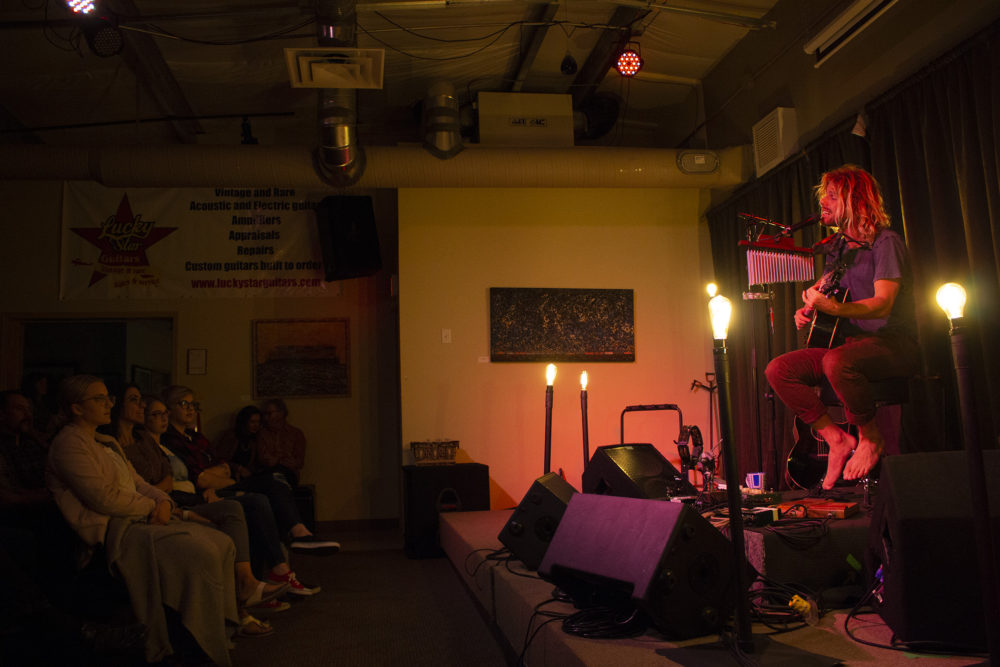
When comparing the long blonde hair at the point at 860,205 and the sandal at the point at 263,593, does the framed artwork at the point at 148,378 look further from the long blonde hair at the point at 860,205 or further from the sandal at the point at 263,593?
the long blonde hair at the point at 860,205

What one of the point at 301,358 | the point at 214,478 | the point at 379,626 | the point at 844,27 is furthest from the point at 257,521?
the point at 844,27

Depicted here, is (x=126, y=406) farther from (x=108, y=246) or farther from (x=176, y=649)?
(x=108, y=246)

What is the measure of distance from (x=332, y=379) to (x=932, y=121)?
477 cm

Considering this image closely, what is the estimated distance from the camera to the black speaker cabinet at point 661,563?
193 centimetres

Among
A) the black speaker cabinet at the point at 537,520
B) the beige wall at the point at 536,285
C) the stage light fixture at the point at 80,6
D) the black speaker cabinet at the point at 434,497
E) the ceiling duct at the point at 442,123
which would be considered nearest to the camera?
the black speaker cabinet at the point at 537,520

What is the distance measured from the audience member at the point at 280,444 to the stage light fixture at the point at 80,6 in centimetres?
308

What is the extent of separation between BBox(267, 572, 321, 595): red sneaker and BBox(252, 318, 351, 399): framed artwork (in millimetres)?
2738

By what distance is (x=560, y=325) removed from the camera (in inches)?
235

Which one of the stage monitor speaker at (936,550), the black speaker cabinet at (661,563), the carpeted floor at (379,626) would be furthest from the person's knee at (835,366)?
the carpeted floor at (379,626)

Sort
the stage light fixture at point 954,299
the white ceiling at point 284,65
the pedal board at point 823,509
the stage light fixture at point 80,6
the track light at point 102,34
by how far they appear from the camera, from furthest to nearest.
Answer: the white ceiling at point 284,65 < the track light at point 102,34 < the stage light fixture at point 80,6 < the pedal board at point 823,509 < the stage light fixture at point 954,299

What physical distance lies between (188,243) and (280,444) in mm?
1948

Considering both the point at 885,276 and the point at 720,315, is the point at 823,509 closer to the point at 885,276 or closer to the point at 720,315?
the point at 885,276

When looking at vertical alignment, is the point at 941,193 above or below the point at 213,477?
above

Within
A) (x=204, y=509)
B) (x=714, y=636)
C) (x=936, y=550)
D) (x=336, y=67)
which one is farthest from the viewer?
(x=336, y=67)
